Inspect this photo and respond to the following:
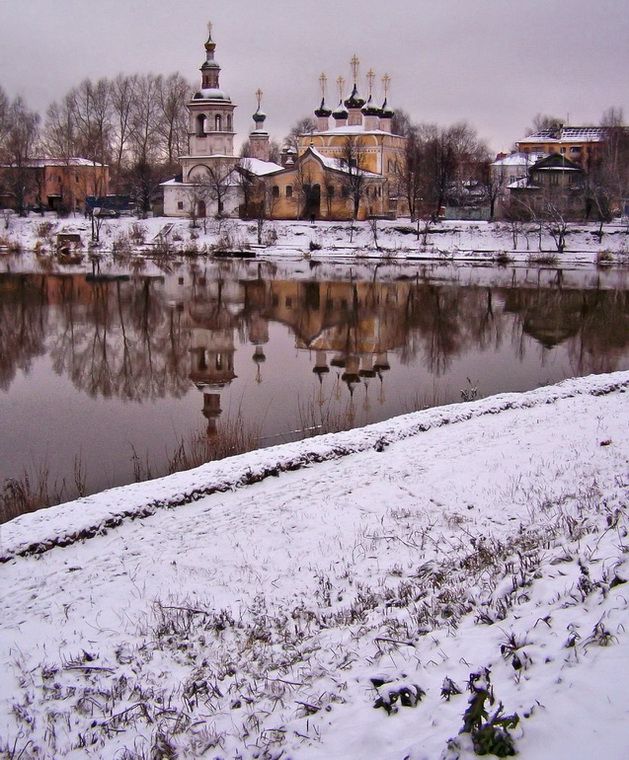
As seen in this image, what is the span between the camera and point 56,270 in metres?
37.4

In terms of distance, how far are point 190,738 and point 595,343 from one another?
17550 millimetres

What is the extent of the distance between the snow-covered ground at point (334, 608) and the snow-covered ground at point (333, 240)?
121ft

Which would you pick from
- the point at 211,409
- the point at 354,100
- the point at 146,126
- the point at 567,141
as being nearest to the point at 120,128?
the point at 146,126

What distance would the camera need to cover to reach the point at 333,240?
51.1 meters

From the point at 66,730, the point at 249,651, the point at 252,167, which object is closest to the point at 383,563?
the point at 249,651

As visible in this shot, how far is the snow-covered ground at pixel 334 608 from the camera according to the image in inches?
141

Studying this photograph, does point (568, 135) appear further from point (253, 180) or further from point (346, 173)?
point (253, 180)

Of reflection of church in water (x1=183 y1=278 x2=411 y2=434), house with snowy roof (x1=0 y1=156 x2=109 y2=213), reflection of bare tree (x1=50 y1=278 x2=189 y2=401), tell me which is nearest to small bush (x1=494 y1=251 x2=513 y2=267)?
reflection of church in water (x1=183 y1=278 x2=411 y2=434)

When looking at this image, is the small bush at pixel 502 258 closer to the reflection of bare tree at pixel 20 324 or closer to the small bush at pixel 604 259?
the small bush at pixel 604 259

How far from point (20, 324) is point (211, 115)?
1618 inches

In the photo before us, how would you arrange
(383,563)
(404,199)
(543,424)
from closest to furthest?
(383,563)
(543,424)
(404,199)

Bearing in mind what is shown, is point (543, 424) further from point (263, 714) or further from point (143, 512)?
point (263, 714)

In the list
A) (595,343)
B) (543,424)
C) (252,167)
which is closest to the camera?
(543,424)

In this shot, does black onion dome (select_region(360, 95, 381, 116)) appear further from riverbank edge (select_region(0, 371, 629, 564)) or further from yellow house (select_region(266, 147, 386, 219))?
riverbank edge (select_region(0, 371, 629, 564))
